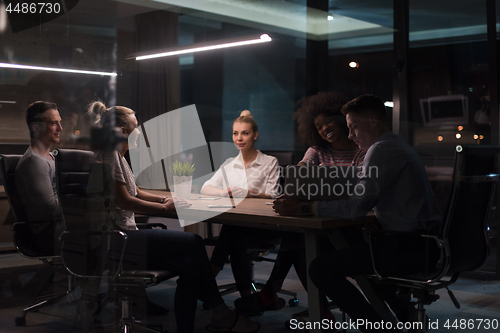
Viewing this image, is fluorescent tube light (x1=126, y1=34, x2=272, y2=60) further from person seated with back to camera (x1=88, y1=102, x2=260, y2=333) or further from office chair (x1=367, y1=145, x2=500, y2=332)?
office chair (x1=367, y1=145, x2=500, y2=332)

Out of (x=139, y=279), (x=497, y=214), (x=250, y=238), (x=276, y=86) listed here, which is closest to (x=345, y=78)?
(x=276, y=86)

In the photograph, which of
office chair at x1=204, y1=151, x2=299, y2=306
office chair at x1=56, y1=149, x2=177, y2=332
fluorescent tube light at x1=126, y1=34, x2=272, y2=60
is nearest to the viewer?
office chair at x1=56, y1=149, x2=177, y2=332

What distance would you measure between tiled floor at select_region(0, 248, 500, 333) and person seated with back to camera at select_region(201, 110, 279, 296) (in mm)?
204

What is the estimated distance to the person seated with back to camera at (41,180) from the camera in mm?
2080

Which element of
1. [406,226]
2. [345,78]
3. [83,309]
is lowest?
[83,309]

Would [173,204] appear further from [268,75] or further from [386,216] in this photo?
[268,75]

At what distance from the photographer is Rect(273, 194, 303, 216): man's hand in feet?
7.61

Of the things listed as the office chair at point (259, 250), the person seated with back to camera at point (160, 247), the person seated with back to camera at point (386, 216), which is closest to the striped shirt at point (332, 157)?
the office chair at point (259, 250)

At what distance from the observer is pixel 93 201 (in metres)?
2.30

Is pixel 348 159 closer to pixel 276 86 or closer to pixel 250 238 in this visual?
pixel 250 238

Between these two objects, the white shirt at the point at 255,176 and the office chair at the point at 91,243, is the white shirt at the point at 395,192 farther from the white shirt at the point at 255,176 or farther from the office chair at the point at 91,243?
the white shirt at the point at 255,176

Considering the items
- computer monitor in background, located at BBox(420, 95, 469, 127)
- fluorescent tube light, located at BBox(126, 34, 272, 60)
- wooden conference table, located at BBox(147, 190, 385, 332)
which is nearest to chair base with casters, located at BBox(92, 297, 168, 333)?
wooden conference table, located at BBox(147, 190, 385, 332)

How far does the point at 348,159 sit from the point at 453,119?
1.69 meters

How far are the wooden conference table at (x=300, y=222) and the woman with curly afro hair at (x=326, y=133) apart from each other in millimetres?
736
